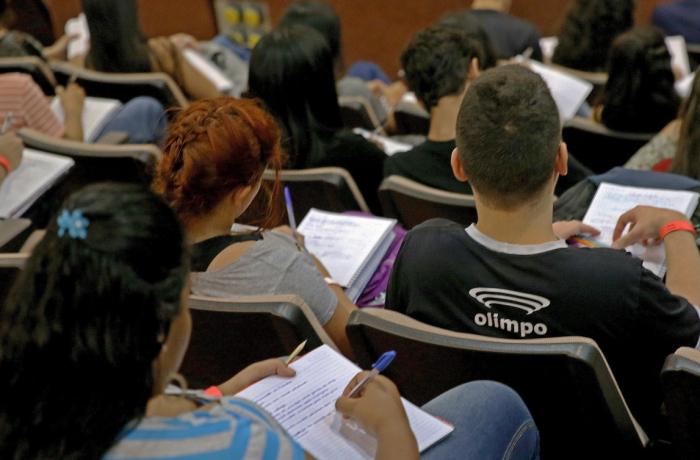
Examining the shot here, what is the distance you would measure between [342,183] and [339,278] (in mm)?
407

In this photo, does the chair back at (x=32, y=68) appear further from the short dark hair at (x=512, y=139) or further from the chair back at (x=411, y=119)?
the short dark hair at (x=512, y=139)

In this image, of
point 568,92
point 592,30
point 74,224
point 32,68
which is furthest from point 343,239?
point 592,30

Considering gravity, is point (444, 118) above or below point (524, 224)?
below

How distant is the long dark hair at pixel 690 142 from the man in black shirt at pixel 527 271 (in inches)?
26.3

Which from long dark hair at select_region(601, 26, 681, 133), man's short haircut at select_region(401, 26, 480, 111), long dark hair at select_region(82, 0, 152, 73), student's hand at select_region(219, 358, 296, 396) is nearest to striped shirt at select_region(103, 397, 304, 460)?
student's hand at select_region(219, 358, 296, 396)

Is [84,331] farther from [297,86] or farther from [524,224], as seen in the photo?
[297,86]

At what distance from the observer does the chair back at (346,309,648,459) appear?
1096 millimetres

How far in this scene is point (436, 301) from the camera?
1362mm

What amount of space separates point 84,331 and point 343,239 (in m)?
1.18

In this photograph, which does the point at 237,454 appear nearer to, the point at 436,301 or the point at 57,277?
the point at 57,277

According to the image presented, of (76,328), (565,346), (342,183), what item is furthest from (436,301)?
(342,183)

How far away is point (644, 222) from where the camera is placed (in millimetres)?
1595

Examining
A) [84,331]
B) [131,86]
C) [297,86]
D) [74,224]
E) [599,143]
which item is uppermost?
[74,224]

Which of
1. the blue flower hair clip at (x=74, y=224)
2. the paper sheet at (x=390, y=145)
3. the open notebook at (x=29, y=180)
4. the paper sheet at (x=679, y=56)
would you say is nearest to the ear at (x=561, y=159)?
the blue flower hair clip at (x=74, y=224)
